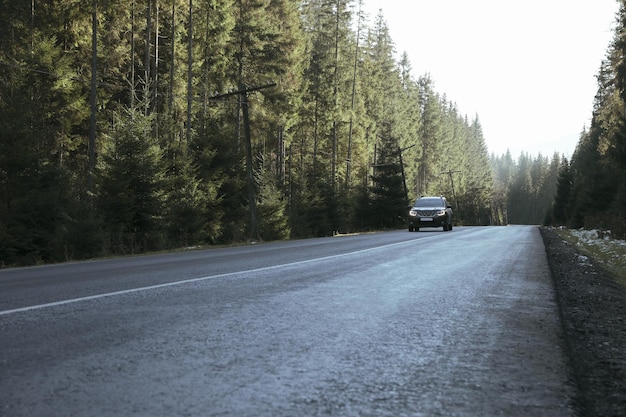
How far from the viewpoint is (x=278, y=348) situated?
155 inches

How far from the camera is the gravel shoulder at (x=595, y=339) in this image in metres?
3.04

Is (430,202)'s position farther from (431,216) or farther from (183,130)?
(183,130)

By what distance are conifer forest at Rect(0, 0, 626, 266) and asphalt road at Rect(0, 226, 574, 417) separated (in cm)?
1061

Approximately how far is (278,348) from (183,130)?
1378 inches

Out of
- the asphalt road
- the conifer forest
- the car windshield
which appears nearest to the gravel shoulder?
the asphalt road

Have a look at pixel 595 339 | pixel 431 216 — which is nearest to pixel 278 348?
pixel 595 339

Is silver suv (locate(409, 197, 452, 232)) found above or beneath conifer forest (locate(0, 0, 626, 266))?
beneath

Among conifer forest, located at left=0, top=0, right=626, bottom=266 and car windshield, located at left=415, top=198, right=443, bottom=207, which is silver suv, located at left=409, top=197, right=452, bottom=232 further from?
conifer forest, located at left=0, top=0, right=626, bottom=266

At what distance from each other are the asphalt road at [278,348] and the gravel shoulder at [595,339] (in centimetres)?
13

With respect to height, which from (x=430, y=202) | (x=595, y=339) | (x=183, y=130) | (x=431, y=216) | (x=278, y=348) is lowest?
(x=595, y=339)

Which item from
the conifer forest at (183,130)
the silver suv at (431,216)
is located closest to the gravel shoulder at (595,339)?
the conifer forest at (183,130)

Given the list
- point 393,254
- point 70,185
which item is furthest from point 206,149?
point 393,254

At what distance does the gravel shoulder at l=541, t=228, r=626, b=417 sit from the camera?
3045 mm

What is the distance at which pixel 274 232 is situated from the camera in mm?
29219
